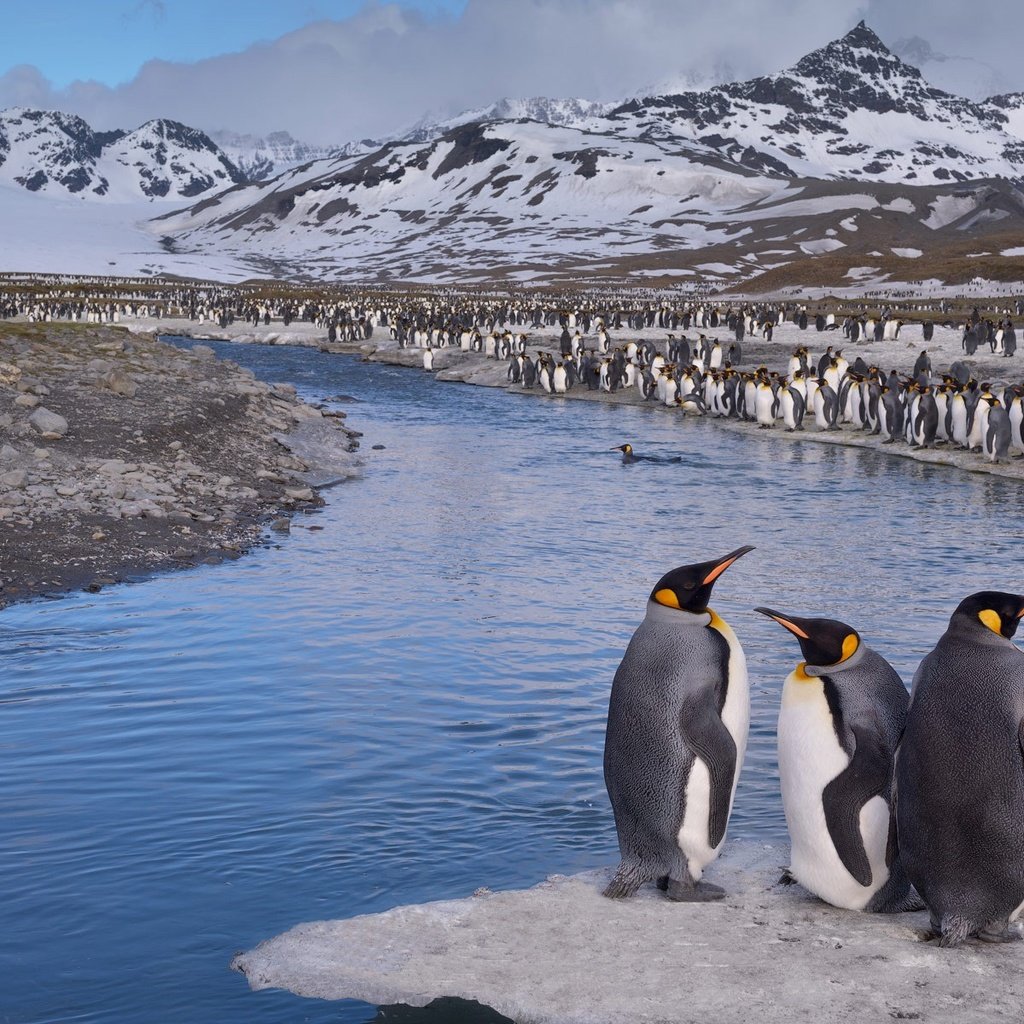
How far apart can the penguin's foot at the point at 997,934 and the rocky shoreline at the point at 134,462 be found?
766 centimetres

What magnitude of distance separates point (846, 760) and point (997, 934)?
0.69 meters

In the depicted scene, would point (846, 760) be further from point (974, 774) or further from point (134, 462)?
point (134, 462)

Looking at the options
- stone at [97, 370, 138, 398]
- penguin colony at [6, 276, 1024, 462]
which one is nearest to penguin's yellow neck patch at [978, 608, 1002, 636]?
stone at [97, 370, 138, 398]

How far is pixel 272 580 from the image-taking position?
36.0 ft

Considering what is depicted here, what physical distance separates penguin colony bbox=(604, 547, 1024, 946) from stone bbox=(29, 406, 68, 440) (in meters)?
10.5

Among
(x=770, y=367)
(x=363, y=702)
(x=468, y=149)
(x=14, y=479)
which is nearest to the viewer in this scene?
(x=363, y=702)

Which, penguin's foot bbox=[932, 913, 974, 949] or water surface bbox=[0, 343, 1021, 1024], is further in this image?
water surface bbox=[0, 343, 1021, 1024]

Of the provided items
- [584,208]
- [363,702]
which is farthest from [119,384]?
[584,208]

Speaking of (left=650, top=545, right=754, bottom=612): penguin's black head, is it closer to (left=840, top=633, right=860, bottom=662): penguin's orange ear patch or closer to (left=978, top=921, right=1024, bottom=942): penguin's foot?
(left=840, top=633, right=860, bottom=662): penguin's orange ear patch

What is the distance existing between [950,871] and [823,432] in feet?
62.3

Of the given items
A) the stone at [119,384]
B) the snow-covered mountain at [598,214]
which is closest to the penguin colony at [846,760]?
the stone at [119,384]

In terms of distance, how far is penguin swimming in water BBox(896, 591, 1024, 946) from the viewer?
13.4 feet

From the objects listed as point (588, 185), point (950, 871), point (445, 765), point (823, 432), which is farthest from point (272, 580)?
point (588, 185)

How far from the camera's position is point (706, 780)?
4.62 meters
